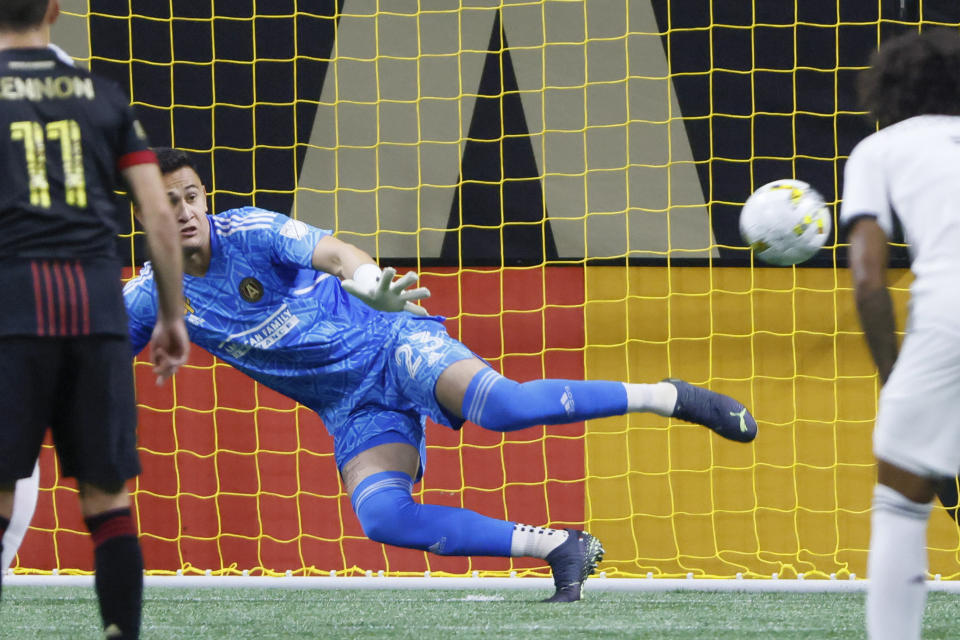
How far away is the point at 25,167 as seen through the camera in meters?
2.27

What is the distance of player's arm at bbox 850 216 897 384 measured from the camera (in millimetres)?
2150

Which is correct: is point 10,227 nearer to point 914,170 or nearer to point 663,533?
point 914,170

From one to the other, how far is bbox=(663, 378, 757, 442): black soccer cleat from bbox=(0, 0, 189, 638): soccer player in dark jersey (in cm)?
189

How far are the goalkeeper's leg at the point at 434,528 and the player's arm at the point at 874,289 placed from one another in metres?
1.87

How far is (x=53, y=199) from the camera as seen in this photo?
2.29 metres

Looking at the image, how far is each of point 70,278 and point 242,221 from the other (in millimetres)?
1555

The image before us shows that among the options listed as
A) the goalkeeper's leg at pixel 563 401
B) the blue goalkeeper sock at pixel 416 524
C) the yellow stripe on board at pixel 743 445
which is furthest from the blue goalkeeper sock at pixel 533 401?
the yellow stripe on board at pixel 743 445

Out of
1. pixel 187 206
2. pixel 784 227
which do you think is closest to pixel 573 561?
pixel 784 227

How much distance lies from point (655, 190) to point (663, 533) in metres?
1.50

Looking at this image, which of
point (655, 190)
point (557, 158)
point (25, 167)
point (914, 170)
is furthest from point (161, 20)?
point (914, 170)

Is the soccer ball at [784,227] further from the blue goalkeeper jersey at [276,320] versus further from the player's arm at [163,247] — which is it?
the player's arm at [163,247]

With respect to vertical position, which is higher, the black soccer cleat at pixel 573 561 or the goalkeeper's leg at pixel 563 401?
the goalkeeper's leg at pixel 563 401

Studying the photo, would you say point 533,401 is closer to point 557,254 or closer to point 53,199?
point 53,199

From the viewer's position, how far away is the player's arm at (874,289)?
7.06ft
